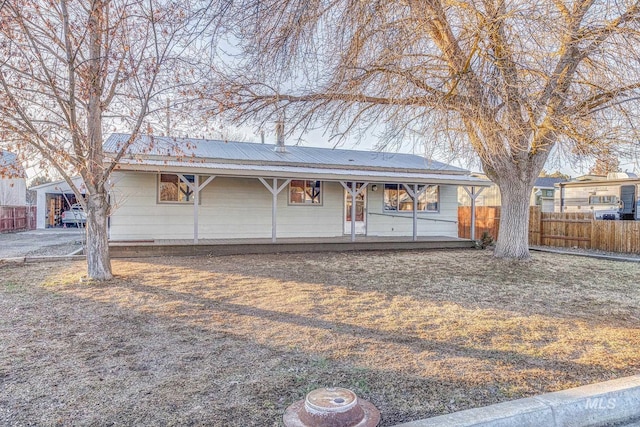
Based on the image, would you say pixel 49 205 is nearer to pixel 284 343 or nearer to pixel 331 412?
pixel 284 343

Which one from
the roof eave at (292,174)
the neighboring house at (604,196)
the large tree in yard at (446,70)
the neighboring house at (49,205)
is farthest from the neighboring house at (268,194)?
the neighboring house at (49,205)

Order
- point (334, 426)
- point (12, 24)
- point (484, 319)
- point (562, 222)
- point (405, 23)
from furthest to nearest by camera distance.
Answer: point (562, 222), point (405, 23), point (12, 24), point (484, 319), point (334, 426)

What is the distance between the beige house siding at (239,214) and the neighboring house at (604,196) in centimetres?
813

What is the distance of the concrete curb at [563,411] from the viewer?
2451mm

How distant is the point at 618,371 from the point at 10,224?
2498cm

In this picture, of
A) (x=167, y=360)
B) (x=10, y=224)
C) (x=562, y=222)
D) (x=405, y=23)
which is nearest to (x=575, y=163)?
(x=405, y=23)

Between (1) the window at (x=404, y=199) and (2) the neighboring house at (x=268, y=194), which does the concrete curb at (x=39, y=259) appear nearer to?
(2) the neighboring house at (x=268, y=194)

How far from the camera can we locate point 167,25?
602 cm

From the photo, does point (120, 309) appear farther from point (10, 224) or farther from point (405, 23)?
point (10, 224)

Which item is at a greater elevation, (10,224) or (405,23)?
(405,23)

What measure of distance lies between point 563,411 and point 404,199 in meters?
12.4

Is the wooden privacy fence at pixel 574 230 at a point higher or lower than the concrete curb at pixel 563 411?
higher

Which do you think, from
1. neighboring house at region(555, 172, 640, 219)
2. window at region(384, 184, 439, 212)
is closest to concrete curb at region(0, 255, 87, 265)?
window at region(384, 184, 439, 212)

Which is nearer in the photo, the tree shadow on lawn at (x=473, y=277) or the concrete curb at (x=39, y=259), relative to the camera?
the tree shadow on lawn at (x=473, y=277)
